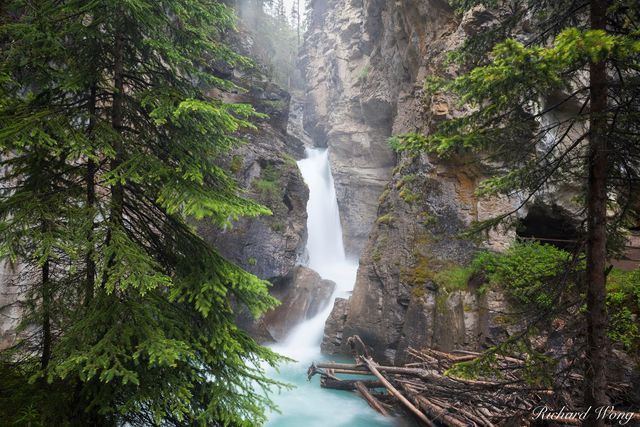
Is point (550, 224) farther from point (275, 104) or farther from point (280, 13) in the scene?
point (280, 13)

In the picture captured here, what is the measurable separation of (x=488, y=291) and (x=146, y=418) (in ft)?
33.2

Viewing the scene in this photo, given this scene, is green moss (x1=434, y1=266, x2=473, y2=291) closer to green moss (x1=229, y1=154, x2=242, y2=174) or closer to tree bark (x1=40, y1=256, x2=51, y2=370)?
tree bark (x1=40, y1=256, x2=51, y2=370)

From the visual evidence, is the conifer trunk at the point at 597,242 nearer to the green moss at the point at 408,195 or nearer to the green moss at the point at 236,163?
the green moss at the point at 408,195

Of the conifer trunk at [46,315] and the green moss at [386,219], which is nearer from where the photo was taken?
the conifer trunk at [46,315]

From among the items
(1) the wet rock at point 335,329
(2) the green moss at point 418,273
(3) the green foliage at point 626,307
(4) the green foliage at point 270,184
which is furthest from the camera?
(4) the green foliage at point 270,184

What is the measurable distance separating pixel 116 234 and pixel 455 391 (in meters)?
7.72

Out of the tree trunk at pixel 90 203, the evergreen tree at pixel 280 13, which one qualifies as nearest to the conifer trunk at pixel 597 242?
the tree trunk at pixel 90 203

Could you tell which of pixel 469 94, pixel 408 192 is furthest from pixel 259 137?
pixel 469 94

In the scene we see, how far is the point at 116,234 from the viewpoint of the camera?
13.5 feet

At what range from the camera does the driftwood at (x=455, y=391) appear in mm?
5973

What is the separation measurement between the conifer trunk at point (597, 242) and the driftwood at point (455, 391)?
651 millimetres

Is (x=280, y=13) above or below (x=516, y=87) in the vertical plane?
above

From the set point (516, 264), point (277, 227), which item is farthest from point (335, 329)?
point (516, 264)

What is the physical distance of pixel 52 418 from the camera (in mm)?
3895
